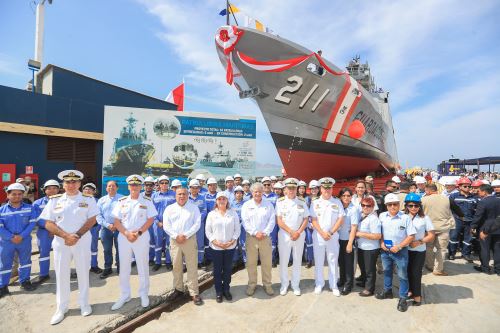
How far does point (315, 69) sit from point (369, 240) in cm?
663

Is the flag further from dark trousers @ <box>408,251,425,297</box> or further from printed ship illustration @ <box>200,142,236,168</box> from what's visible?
dark trousers @ <box>408,251,425,297</box>

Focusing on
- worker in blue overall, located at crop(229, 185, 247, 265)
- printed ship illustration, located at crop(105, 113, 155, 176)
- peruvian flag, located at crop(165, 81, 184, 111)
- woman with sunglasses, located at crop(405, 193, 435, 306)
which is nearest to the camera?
woman with sunglasses, located at crop(405, 193, 435, 306)

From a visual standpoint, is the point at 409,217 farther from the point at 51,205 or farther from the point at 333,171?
the point at 333,171

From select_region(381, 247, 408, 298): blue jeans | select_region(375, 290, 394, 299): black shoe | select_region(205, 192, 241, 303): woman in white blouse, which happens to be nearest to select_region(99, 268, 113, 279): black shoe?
select_region(205, 192, 241, 303): woman in white blouse

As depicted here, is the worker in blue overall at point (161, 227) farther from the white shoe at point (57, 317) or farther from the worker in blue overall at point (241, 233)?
the white shoe at point (57, 317)

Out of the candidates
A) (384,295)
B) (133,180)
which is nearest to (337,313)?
(384,295)

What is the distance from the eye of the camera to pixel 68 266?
118 inches

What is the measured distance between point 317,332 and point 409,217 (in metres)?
1.85

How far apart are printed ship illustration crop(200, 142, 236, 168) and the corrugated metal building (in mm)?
4979

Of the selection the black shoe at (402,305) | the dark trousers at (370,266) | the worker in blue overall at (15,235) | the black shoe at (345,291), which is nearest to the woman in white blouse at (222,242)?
the black shoe at (345,291)

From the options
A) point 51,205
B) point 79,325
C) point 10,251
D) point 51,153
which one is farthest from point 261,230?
point 51,153

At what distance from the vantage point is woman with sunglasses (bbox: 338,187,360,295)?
11.7 feet

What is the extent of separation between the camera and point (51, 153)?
8867 mm

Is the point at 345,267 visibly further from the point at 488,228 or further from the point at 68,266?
the point at 68,266
